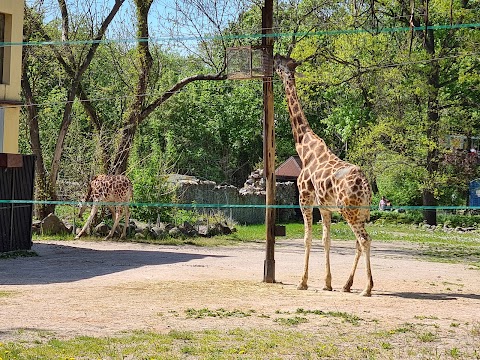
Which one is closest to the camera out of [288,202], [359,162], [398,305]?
[398,305]

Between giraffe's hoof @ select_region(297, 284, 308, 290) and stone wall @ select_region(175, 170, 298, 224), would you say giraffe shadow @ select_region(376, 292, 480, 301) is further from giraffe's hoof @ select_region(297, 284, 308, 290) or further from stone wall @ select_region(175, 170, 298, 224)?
stone wall @ select_region(175, 170, 298, 224)

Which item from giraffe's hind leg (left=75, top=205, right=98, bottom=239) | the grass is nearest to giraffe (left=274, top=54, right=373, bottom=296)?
the grass

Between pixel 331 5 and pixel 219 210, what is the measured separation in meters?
8.21

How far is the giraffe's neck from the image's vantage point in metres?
16.8

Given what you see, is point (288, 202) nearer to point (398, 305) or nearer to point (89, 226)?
point (89, 226)

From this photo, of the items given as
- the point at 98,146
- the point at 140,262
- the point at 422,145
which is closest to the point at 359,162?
the point at 422,145

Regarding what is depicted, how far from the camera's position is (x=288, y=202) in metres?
41.0

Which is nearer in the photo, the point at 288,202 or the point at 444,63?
the point at 444,63

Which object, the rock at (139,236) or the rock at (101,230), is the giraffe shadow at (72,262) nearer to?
the rock at (101,230)

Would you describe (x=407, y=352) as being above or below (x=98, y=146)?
below

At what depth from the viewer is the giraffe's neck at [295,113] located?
55.2 ft

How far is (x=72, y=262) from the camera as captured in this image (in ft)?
62.6

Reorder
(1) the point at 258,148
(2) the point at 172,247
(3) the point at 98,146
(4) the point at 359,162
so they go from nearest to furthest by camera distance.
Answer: (2) the point at 172,247 → (3) the point at 98,146 → (4) the point at 359,162 → (1) the point at 258,148

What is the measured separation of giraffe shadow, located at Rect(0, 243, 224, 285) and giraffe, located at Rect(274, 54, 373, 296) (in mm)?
4270
